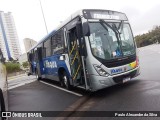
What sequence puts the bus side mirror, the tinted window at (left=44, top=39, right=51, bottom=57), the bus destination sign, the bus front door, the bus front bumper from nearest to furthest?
the bus side mirror → the bus front bumper → the bus destination sign → the bus front door → the tinted window at (left=44, top=39, right=51, bottom=57)

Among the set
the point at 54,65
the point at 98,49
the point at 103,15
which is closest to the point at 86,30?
the point at 98,49

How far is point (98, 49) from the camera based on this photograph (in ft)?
27.0

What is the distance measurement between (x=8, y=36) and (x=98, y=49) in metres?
109

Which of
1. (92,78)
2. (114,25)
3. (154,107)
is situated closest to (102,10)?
(114,25)

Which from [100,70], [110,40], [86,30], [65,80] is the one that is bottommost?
[65,80]

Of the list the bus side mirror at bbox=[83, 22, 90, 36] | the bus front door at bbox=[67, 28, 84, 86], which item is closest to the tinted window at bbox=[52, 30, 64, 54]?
the bus front door at bbox=[67, 28, 84, 86]

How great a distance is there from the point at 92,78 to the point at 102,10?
259cm

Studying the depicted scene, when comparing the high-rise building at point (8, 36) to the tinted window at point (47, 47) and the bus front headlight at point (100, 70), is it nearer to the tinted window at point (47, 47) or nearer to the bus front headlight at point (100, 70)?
the tinted window at point (47, 47)

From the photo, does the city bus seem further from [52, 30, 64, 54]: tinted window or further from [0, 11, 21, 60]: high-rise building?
[0, 11, 21, 60]: high-rise building

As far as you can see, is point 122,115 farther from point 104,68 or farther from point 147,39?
point 147,39

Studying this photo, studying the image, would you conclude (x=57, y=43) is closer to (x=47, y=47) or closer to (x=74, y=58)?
(x=74, y=58)

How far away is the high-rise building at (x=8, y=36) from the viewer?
345 feet

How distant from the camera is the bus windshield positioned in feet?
27.1

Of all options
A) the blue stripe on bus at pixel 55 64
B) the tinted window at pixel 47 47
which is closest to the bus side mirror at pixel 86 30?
the blue stripe on bus at pixel 55 64
